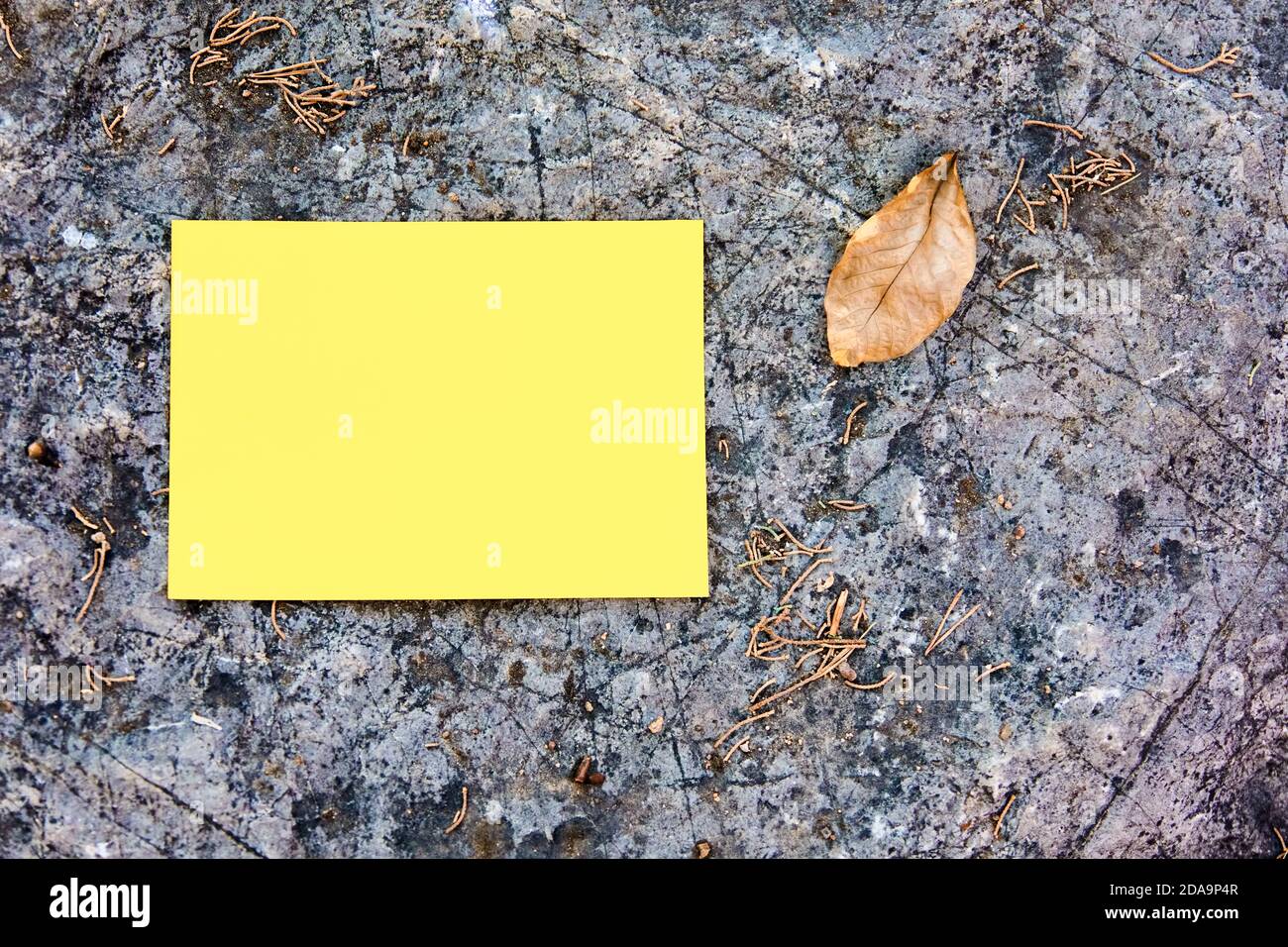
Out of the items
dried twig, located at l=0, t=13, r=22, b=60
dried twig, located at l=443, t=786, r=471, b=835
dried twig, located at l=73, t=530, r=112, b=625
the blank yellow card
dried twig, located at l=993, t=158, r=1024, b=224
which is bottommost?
dried twig, located at l=443, t=786, r=471, b=835

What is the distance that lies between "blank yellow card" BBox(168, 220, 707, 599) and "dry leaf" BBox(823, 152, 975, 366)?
38 cm

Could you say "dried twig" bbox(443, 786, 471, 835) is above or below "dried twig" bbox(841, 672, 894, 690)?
below

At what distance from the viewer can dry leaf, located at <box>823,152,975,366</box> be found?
2.03 meters

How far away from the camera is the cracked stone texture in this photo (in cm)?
208

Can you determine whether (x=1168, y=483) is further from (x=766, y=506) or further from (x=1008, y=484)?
(x=766, y=506)

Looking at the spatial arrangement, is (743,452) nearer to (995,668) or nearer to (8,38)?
(995,668)

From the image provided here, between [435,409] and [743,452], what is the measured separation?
78cm

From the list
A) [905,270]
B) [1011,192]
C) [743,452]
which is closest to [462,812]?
[743,452]

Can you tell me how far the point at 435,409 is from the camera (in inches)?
82.0

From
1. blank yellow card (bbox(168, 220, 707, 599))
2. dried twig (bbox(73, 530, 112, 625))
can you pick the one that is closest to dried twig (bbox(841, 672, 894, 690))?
blank yellow card (bbox(168, 220, 707, 599))

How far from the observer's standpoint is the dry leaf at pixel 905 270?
2.03 m

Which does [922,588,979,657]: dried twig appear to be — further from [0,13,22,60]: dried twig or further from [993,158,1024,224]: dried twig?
[0,13,22,60]: dried twig

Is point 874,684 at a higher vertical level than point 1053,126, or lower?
lower
